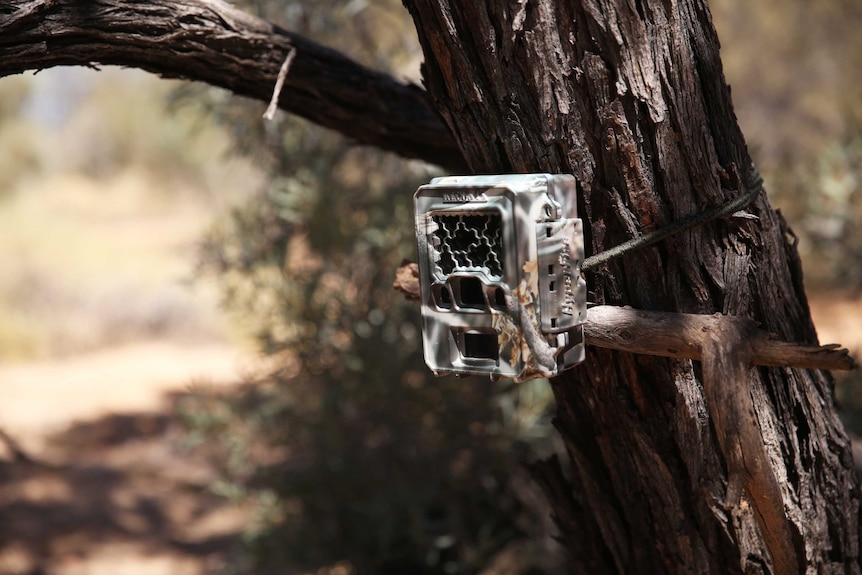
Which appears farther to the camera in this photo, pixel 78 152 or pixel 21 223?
pixel 78 152

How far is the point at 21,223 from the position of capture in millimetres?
15305

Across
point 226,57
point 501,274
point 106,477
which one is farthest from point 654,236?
point 106,477

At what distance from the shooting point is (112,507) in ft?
19.4

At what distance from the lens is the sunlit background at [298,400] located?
13.7 ft

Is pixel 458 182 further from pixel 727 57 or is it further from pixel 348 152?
pixel 727 57

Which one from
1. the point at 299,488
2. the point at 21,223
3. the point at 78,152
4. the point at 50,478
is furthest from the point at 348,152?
the point at 78,152

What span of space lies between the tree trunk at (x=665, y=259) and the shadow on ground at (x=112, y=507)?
4.19m

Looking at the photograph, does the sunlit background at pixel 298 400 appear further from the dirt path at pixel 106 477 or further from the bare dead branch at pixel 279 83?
the bare dead branch at pixel 279 83

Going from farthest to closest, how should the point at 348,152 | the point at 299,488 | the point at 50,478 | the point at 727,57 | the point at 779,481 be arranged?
the point at 727,57, the point at 50,478, the point at 348,152, the point at 299,488, the point at 779,481

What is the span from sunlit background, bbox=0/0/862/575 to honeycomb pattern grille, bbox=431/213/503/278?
1.01m

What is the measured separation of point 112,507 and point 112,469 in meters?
0.57

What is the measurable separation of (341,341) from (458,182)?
3.26 m

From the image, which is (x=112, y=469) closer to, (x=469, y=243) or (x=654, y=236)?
(x=469, y=243)

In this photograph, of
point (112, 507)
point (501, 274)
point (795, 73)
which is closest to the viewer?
point (501, 274)
